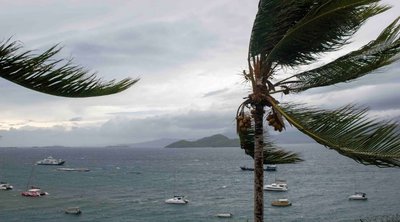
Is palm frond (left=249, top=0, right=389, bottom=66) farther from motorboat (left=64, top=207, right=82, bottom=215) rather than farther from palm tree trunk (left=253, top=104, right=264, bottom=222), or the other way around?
motorboat (left=64, top=207, right=82, bottom=215)

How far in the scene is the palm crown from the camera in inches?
240

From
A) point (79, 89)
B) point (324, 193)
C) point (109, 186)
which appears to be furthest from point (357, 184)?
point (79, 89)

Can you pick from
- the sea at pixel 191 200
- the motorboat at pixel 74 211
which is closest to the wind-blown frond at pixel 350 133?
the sea at pixel 191 200

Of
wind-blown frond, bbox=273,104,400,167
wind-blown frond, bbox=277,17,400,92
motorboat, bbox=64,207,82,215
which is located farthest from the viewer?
motorboat, bbox=64,207,82,215

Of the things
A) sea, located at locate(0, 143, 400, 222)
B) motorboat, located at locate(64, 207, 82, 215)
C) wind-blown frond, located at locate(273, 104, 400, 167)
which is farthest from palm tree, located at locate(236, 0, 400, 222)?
motorboat, located at locate(64, 207, 82, 215)

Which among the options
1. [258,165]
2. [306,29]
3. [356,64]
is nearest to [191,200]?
[258,165]

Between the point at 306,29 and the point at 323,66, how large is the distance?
117cm

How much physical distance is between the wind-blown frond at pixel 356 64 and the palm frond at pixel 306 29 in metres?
Answer: 0.31

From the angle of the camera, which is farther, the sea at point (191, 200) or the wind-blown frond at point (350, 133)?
the sea at point (191, 200)

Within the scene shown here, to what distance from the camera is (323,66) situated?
8047mm

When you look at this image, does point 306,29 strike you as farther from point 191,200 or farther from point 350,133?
point 191,200

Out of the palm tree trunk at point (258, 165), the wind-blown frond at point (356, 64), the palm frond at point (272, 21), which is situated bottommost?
the palm tree trunk at point (258, 165)

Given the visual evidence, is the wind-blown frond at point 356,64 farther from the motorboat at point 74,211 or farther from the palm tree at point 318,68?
the motorboat at point 74,211

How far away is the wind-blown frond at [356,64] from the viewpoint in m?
7.07
